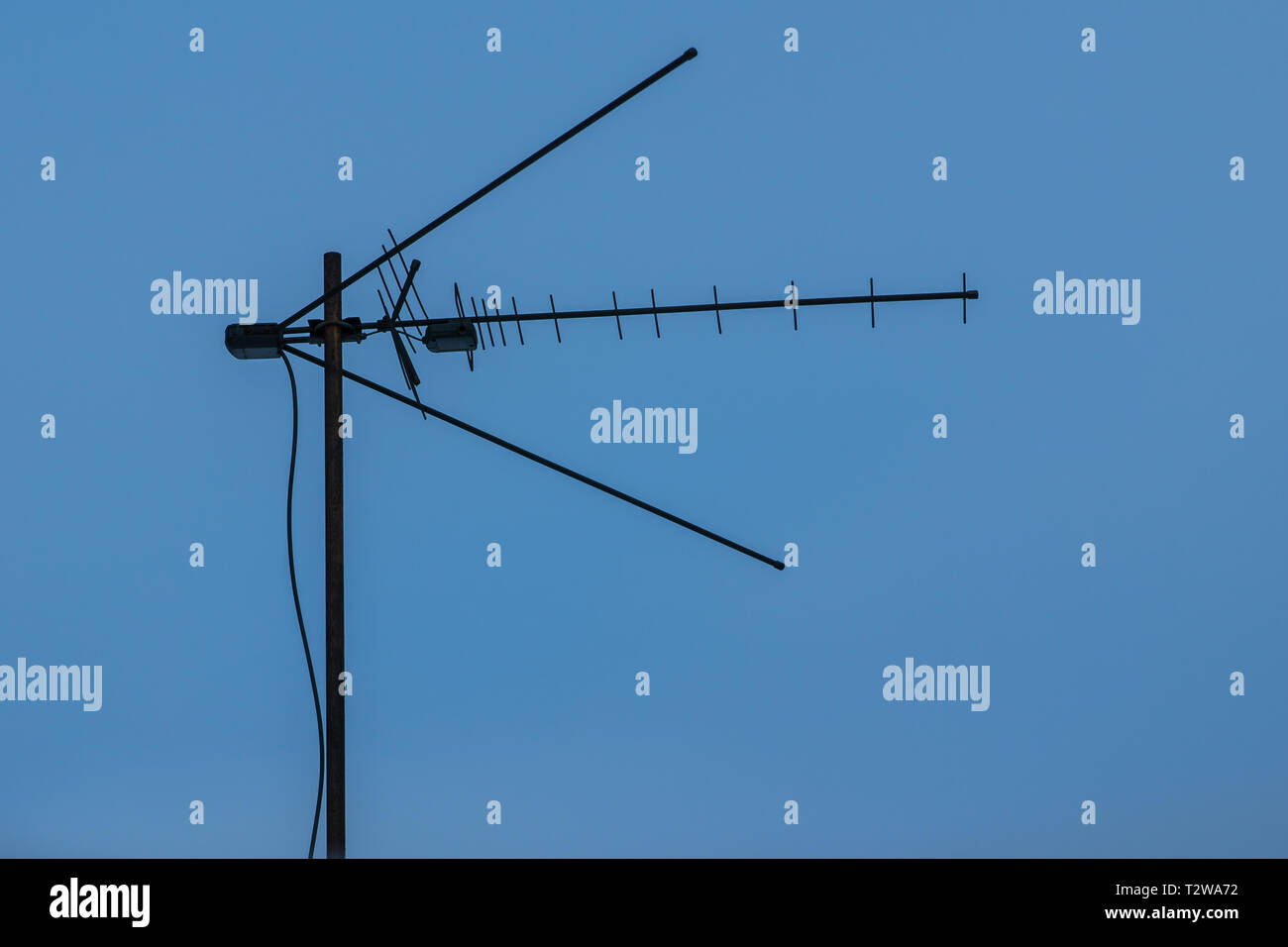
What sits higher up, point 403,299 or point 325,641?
point 403,299

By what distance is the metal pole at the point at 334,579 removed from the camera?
10.1 feet

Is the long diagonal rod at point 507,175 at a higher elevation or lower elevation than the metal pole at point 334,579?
higher

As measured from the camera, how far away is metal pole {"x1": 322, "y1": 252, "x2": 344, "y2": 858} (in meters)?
3.09

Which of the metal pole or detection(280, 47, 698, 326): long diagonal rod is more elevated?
detection(280, 47, 698, 326): long diagonal rod

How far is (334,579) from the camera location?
10.4 ft

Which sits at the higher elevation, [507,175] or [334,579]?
[507,175]
